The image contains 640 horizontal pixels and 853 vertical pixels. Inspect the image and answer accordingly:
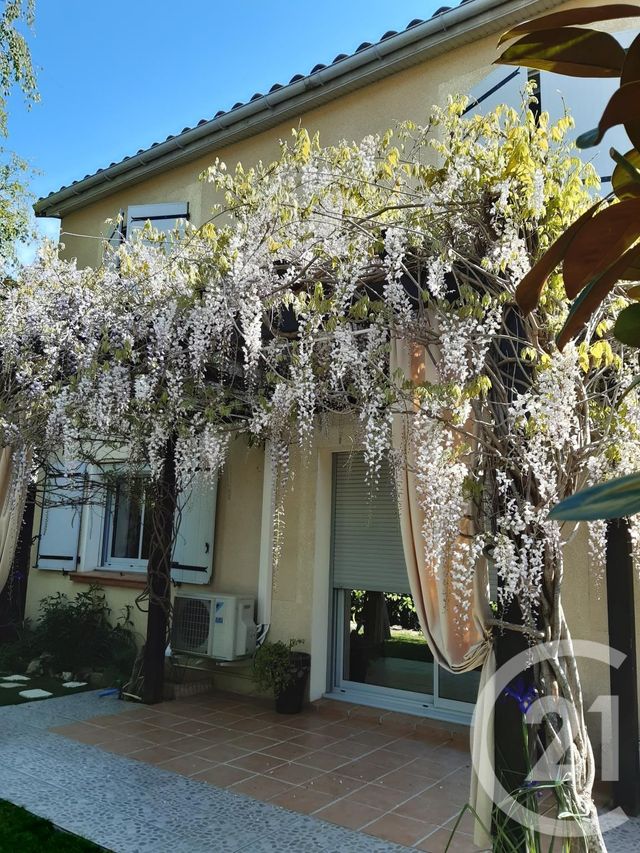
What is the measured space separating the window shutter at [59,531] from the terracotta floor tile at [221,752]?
10.4 feet

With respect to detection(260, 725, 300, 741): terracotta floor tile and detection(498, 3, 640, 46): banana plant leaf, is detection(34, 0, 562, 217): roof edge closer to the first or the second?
detection(498, 3, 640, 46): banana plant leaf

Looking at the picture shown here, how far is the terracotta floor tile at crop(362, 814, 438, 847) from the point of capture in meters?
2.83

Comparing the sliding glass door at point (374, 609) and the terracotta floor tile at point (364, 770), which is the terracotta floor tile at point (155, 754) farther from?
the sliding glass door at point (374, 609)

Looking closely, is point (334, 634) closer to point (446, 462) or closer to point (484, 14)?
point (446, 462)

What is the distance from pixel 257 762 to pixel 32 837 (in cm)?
134

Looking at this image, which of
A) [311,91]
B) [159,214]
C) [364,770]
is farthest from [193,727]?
[311,91]

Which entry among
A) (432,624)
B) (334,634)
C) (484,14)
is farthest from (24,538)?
(484,14)

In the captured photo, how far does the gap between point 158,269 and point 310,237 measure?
3.90 ft

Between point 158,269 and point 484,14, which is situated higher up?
point 484,14

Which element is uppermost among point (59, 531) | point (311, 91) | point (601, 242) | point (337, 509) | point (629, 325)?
point (311, 91)

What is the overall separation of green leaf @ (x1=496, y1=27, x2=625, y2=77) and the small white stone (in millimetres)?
5406

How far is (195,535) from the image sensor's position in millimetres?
5574

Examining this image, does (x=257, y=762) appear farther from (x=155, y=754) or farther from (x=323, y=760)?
(x=155, y=754)

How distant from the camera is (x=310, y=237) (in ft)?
9.78
